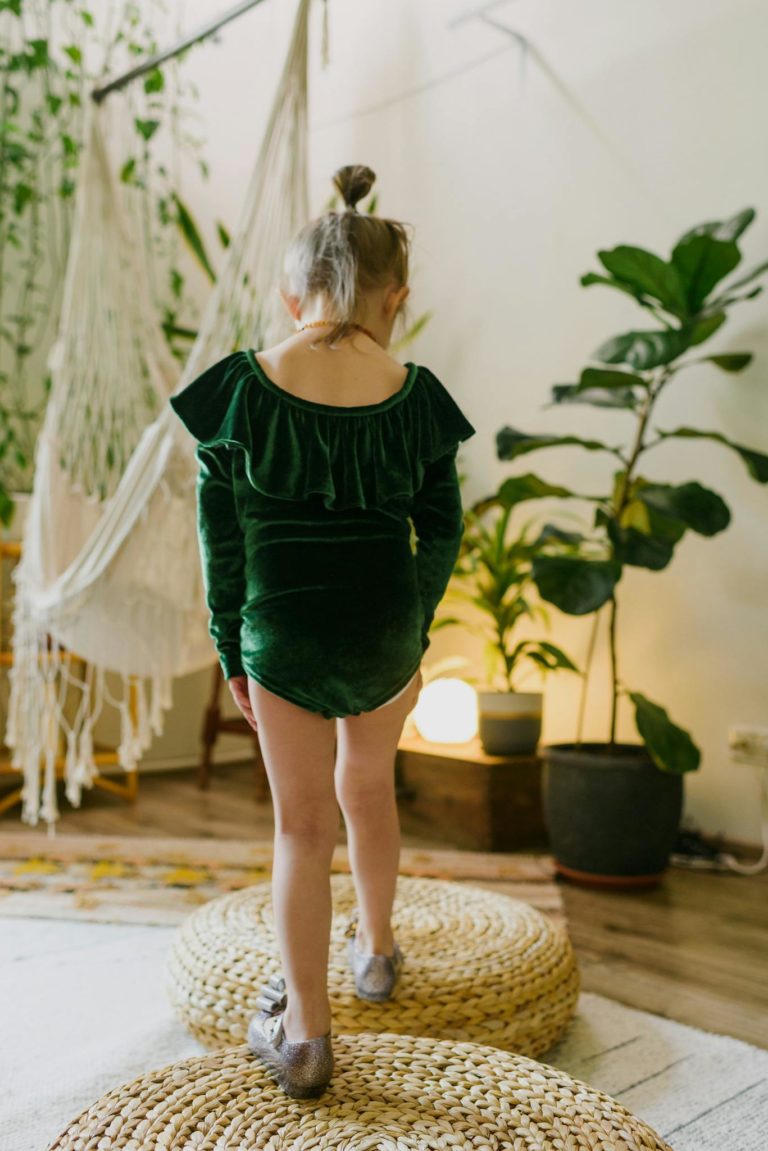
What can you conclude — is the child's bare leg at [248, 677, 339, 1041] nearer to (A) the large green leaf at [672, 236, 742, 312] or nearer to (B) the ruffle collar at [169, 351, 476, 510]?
(B) the ruffle collar at [169, 351, 476, 510]

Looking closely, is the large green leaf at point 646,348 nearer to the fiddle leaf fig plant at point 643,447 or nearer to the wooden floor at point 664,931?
the fiddle leaf fig plant at point 643,447

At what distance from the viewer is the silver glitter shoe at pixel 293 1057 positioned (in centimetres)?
94

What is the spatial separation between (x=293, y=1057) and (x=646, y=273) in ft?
4.76

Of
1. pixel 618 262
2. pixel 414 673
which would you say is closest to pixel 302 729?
pixel 414 673

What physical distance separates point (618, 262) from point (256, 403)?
1.07 meters

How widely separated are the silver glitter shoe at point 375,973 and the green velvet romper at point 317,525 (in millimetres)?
319

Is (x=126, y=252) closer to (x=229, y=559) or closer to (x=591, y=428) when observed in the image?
(x=591, y=428)

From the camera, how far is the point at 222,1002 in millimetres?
1167

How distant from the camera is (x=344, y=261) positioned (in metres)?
1.05

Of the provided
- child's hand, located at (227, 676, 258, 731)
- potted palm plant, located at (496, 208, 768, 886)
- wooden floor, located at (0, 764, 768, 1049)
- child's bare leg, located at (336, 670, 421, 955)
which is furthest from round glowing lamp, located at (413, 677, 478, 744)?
child's hand, located at (227, 676, 258, 731)

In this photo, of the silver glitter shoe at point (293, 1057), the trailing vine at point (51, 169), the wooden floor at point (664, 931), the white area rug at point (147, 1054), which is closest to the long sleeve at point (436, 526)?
the silver glitter shoe at point (293, 1057)

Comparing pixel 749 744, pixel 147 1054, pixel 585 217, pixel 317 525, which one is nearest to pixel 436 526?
pixel 317 525

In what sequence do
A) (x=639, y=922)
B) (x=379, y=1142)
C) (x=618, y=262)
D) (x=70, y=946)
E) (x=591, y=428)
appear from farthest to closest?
1. (x=591, y=428)
2. (x=618, y=262)
3. (x=639, y=922)
4. (x=70, y=946)
5. (x=379, y=1142)

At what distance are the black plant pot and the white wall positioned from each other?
0.99 ft
